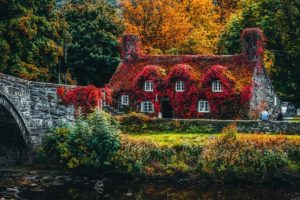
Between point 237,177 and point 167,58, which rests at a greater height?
point 167,58

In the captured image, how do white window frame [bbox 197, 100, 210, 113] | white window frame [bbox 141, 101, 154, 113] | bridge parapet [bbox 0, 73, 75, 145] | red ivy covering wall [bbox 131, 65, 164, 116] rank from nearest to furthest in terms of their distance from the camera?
bridge parapet [bbox 0, 73, 75, 145], white window frame [bbox 197, 100, 210, 113], red ivy covering wall [bbox 131, 65, 164, 116], white window frame [bbox 141, 101, 154, 113]

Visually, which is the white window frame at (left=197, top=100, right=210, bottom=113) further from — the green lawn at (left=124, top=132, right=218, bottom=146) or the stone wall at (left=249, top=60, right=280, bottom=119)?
the green lawn at (left=124, top=132, right=218, bottom=146)

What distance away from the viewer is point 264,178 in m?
37.3

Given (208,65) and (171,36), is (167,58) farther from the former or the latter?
(171,36)

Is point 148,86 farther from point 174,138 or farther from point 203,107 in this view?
point 174,138

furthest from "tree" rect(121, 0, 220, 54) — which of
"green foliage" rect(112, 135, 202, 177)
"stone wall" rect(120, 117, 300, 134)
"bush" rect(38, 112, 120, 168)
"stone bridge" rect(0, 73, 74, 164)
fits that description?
"green foliage" rect(112, 135, 202, 177)

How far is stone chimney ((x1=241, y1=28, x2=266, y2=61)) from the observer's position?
2192 inches

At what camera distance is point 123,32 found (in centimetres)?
6831

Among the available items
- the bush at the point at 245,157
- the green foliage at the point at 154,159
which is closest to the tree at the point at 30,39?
the green foliage at the point at 154,159

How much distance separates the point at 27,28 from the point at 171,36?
24251 mm

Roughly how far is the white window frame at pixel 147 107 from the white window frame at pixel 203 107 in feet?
16.8

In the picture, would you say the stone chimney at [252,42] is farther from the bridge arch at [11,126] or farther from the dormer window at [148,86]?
the bridge arch at [11,126]

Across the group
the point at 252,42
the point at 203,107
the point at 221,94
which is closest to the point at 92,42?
the point at 203,107

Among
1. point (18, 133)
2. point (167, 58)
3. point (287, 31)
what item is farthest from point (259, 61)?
point (18, 133)
